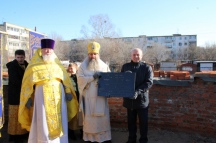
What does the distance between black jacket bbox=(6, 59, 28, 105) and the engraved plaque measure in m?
1.70

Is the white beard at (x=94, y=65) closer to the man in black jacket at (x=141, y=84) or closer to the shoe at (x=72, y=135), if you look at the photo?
the man in black jacket at (x=141, y=84)

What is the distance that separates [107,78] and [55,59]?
3.25ft

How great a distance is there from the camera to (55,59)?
4043mm

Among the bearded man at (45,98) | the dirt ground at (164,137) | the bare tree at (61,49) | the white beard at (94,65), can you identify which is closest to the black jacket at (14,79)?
the bearded man at (45,98)

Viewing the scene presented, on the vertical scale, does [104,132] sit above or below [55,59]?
below

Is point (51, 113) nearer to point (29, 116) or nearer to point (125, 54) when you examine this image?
point (29, 116)

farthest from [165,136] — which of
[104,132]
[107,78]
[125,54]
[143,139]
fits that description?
[125,54]

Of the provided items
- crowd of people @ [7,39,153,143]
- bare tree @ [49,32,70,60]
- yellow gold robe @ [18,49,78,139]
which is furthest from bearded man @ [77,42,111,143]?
bare tree @ [49,32,70,60]

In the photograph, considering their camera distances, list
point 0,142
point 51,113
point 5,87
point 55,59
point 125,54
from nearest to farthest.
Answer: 1. point 51,113
2. point 55,59
3. point 0,142
4. point 5,87
5. point 125,54

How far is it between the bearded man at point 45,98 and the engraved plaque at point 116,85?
0.62m

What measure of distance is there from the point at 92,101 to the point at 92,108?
0.13 meters

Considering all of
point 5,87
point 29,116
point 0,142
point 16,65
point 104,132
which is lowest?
point 0,142

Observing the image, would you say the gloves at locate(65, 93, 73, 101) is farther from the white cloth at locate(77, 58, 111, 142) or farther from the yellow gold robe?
the white cloth at locate(77, 58, 111, 142)

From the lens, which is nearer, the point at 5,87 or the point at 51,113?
the point at 51,113
